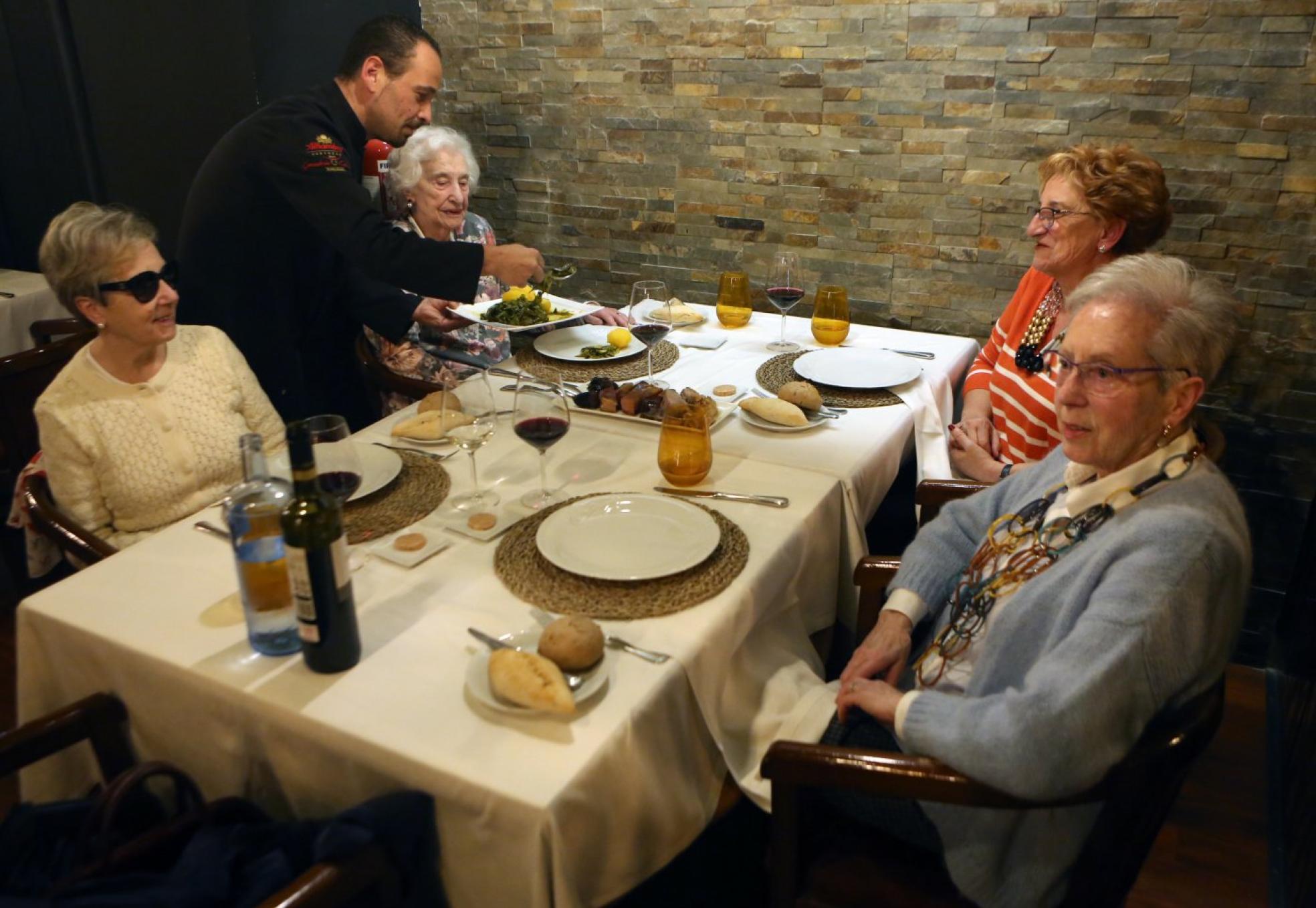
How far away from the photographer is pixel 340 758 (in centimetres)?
114

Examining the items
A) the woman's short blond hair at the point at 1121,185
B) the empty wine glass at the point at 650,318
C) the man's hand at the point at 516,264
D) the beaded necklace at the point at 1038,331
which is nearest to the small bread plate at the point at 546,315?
the empty wine glass at the point at 650,318

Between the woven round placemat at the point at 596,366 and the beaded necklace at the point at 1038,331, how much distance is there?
2.69 ft

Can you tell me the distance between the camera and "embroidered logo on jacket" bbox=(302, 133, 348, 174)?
232cm

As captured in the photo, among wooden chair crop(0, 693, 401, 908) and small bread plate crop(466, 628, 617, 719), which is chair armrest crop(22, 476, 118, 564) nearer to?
wooden chair crop(0, 693, 401, 908)

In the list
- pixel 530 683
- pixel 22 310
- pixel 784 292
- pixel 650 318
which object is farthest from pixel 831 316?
pixel 22 310

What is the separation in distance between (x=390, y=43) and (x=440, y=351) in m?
0.78

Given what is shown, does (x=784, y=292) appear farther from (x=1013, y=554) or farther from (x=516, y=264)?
(x=1013, y=554)

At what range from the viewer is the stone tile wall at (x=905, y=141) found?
95.3 inches

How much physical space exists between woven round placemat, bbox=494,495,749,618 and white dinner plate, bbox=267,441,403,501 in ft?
1.00

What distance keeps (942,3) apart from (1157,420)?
181 cm

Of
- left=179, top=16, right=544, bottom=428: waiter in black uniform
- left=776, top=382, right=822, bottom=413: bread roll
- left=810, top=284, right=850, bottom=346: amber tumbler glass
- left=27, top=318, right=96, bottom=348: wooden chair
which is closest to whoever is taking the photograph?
left=776, top=382, right=822, bottom=413: bread roll

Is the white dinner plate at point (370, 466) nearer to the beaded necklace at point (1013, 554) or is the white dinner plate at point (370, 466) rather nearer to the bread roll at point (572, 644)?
the bread roll at point (572, 644)

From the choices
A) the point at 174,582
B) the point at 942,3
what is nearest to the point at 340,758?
the point at 174,582

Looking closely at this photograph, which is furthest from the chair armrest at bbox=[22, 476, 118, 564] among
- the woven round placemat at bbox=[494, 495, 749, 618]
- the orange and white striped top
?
the orange and white striped top
